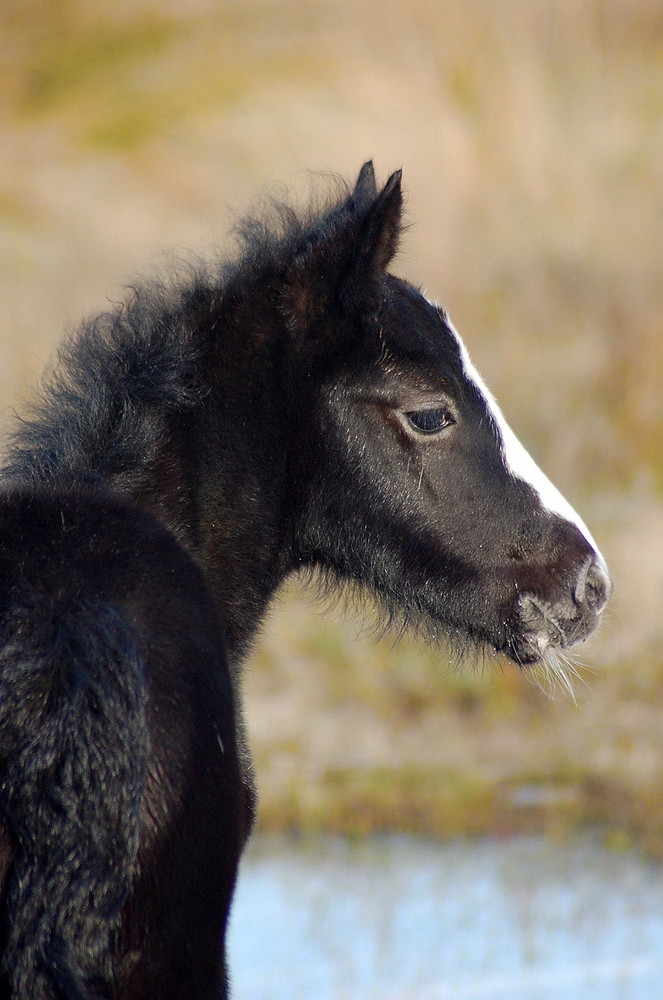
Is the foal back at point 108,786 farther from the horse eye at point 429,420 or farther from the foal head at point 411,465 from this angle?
the horse eye at point 429,420

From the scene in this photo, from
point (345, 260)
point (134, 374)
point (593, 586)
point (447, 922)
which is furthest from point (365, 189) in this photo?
point (447, 922)

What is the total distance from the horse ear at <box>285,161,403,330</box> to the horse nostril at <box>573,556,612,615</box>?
938 millimetres

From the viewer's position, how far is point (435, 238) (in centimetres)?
1212

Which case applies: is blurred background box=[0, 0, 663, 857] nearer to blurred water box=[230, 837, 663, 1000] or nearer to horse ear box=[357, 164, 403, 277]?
blurred water box=[230, 837, 663, 1000]

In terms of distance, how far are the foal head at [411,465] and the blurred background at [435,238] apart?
360 centimetres

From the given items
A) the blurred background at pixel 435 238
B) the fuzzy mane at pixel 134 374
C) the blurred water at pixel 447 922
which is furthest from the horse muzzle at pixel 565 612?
the blurred background at pixel 435 238

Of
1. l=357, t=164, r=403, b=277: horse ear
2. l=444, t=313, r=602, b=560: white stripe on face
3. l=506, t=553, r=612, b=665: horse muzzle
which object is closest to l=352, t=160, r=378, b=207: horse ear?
l=357, t=164, r=403, b=277: horse ear

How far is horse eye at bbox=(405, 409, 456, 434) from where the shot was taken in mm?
3266

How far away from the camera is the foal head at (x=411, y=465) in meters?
3.24

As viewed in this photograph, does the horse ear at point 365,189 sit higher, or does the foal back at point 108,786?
the horse ear at point 365,189

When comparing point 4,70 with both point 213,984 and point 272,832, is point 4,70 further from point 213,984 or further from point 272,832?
point 213,984

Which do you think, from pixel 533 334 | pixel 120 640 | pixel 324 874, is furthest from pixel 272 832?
pixel 533 334

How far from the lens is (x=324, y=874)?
6.16m

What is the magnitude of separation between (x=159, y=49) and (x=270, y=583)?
13526mm
